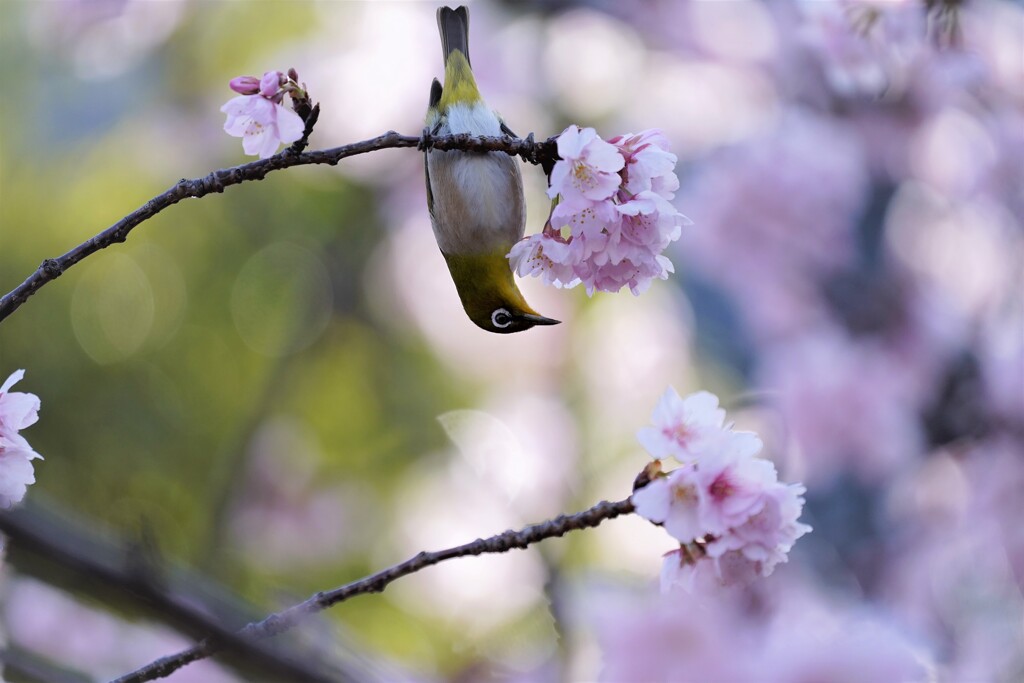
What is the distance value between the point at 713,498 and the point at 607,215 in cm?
27

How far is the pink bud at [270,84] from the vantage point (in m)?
0.92

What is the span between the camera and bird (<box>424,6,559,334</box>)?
1.23 meters

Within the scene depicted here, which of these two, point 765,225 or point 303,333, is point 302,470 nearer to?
point 303,333

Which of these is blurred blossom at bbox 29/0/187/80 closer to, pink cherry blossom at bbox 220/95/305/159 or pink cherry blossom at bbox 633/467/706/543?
pink cherry blossom at bbox 220/95/305/159

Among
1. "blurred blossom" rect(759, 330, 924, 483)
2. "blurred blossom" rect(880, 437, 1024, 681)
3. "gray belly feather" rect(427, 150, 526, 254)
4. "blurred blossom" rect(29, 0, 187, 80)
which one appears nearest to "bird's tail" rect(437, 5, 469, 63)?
"gray belly feather" rect(427, 150, 526, 254)

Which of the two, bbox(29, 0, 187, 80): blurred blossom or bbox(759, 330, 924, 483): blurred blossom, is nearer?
bbox(759, 330, 924, 483): blurred blossom

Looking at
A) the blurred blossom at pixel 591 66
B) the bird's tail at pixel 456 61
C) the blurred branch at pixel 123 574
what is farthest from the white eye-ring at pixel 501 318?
the blurred blossom at pixel 591 66

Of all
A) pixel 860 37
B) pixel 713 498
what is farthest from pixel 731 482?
pixel 860 37

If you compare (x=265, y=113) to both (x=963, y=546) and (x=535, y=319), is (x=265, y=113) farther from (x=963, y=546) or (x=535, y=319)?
(x=963, y=546)

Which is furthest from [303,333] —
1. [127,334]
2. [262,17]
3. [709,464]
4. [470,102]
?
[709,464]

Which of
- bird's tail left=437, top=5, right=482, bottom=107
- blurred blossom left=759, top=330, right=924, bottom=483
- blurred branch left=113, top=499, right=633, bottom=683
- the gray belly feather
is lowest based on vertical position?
blurred branch left=113, top=499, right=633, bottom=683

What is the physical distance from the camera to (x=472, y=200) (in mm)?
1231

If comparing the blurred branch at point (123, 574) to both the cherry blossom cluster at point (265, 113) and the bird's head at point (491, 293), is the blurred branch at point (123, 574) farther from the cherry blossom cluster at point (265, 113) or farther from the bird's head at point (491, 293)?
the bird's head at point (491, 293)

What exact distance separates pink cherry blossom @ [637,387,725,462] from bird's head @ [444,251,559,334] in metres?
0.43
